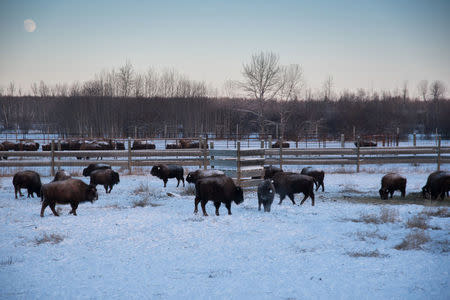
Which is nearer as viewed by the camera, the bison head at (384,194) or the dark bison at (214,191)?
the dark bison at (214,191)

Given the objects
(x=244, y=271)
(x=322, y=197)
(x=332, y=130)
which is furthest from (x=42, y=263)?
(x=332, y=130)

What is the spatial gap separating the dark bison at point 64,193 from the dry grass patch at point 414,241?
24.2 feet

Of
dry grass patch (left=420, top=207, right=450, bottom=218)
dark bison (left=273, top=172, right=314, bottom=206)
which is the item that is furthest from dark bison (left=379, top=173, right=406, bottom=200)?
dark bison (left=273, top=172, right=314, bottom=206)

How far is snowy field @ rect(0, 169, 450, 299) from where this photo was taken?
506 centimetres

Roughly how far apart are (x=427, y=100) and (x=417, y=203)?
10599 centimetres

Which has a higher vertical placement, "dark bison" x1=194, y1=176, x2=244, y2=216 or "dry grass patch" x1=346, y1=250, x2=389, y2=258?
"dark bison" x1=194, y1=176, x2=244, y2=216

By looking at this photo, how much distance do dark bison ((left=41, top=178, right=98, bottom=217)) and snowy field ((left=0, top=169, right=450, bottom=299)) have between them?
409mm

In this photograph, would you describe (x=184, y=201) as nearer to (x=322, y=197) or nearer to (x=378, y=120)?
(x=322, y=197)

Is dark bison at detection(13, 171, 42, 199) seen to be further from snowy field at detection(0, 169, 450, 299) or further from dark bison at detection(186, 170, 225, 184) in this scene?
dark bison at detection(186, 170, 225, 184)

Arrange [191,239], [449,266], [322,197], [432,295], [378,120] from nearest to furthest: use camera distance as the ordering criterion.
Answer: [432,295], [449,266], [191,239], [322,197], [378,120]

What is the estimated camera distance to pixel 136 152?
19.6m

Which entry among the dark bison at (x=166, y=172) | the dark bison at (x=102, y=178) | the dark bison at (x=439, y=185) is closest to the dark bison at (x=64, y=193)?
the dark bison at (x=102, y=178)

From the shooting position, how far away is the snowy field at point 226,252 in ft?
16.6

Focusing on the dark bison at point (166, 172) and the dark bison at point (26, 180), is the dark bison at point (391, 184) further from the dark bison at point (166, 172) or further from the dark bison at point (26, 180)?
the dark bison at point (26, 180)
